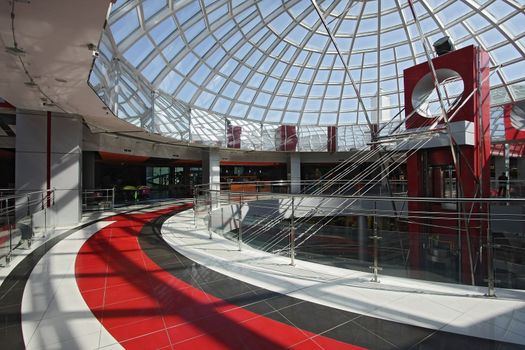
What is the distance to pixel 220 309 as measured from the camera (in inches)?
127

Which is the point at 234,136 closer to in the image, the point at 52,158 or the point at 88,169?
the point at 88,169

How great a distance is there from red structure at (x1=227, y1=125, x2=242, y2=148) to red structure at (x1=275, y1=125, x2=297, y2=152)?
12.2 feet

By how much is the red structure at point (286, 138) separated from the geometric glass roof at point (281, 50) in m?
1.60

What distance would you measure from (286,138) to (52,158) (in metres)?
17.8

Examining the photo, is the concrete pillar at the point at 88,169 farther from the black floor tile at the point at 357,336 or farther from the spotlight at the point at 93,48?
the black floor tile at the point at 357,336

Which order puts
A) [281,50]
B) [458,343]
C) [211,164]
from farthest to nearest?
[211,164]
[281,50]
[458,343]

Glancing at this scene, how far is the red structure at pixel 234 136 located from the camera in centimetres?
2098

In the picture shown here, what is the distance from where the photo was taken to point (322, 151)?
25.7 metres

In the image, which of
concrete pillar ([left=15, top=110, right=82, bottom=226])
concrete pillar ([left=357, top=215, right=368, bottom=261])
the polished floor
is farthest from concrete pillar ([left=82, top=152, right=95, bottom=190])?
concrete pillar ([left=357, top=215, right=368, bottom=261])

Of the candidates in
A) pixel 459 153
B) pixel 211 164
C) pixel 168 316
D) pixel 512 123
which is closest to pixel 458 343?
pixel 168 316

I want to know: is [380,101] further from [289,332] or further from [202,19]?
[289,332]

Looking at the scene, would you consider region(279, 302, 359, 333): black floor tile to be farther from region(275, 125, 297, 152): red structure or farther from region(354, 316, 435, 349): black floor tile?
region(275, 125, 297, 152): red structure

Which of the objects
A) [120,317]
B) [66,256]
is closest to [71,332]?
[120,317]

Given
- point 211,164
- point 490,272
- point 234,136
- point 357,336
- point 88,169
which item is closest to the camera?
point 357,336
